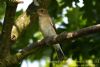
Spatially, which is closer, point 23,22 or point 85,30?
point 85,30

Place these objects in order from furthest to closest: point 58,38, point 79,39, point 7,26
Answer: point 79,39
point 7,26
point 58,38

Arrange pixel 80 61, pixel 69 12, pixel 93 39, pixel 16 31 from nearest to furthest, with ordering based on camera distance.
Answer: pixel 16 31 → pixel 93 39 → pixel 80 61 → pixel 69 12

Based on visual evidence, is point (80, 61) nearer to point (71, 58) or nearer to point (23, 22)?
point (71, 58)

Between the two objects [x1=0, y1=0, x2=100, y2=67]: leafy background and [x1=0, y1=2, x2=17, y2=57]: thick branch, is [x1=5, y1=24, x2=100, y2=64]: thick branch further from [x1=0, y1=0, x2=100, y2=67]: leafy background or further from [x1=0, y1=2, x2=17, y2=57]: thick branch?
[x1=0, y1=0, x2=100, y2=67]: leafy background

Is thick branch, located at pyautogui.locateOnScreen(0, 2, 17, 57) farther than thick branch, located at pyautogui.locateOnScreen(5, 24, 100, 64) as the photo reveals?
Yes

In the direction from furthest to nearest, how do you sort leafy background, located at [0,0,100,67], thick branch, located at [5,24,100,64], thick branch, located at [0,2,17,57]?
leafy background, located at [0,0,100,67] → thick branch, located at [0,2,17,57] → thick branch, located at [5,24,100,64]

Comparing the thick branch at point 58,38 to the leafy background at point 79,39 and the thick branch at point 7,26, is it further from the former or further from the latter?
the leafy background at point 79,39

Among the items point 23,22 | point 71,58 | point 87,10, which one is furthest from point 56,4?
point 23,22

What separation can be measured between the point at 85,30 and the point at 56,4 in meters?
2.17

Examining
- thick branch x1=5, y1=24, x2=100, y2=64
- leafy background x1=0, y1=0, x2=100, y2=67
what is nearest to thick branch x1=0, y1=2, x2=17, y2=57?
thick branch x1=5, y1=24, x2=100, y2=64

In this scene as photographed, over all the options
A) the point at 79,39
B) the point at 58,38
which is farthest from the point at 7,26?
the point at 79,39

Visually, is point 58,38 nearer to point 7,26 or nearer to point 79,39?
point 7,26

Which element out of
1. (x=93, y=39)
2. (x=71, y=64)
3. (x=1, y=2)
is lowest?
(x=71, y=64)

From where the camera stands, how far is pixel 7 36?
265cm
